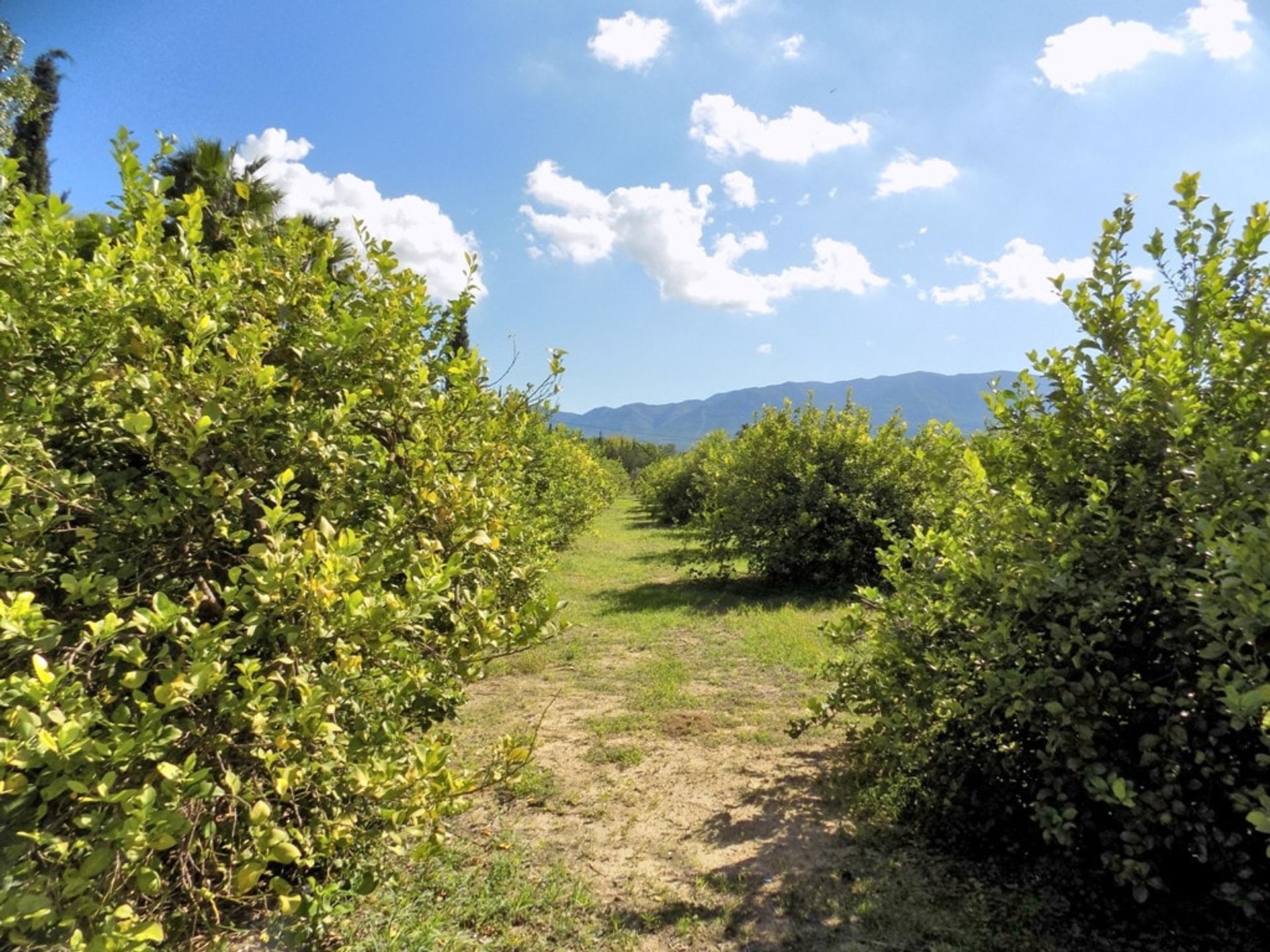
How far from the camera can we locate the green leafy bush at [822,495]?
1054cm

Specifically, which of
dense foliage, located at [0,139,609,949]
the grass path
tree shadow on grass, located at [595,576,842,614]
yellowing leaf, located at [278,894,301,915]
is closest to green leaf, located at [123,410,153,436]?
dense foliage, located at [0,139,609,949]

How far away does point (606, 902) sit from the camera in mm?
3025

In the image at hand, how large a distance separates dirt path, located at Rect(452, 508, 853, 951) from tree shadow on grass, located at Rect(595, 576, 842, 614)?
1480 millimetres

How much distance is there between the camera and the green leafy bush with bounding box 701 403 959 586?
10.5 m

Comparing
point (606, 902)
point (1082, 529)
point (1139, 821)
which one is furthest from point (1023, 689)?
point (606, 902)

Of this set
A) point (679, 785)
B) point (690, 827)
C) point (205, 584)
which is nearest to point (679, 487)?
point (679, 785)

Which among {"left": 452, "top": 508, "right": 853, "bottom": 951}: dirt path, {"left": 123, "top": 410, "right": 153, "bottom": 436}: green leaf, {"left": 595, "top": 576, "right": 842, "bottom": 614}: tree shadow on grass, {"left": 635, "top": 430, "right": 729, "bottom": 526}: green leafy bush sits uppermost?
{"left": 123, "top": 410, "right": 153, "bottom": 436}: green leaf

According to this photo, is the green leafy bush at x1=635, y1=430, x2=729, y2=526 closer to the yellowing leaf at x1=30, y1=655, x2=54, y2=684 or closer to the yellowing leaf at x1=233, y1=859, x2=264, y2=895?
the yellowing leaf at x1=233, y1=859, x2=264, y2=895

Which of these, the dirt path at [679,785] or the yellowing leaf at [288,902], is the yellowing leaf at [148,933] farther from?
the dirt path at [679,785]

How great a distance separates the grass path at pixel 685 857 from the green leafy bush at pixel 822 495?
4.70 metres

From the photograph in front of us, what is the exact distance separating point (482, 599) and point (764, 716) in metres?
3.64

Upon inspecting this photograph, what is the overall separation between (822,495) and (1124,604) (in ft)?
26.3

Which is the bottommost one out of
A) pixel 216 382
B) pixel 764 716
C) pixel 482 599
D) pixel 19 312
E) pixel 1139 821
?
pixel 764 716

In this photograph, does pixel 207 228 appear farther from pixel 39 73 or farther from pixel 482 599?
pixel 39 73
